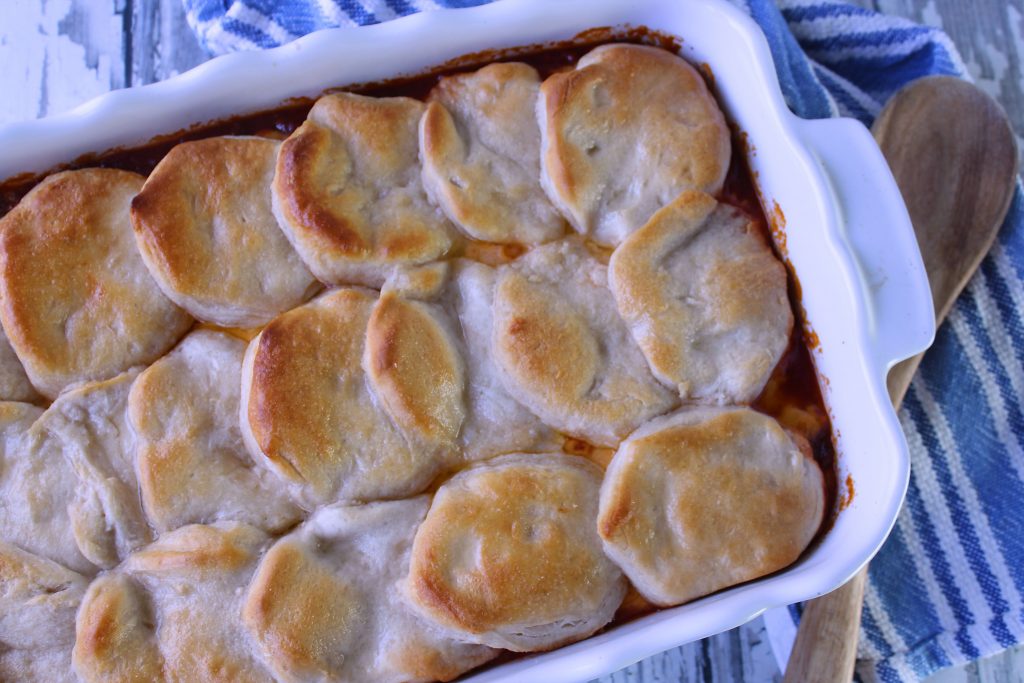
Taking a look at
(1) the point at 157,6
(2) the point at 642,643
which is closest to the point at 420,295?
(2) the point at 642,643

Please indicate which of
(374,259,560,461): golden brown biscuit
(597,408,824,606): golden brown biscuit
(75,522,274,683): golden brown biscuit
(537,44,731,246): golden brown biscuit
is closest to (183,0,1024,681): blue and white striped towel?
(537,44,731,246): golden brown biscuit

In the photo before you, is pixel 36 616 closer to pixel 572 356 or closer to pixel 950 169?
pixel 572 356

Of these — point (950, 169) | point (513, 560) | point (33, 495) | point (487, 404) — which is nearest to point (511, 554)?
point (513, 560)

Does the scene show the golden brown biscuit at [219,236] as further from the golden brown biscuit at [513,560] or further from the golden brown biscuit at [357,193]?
the golden brown biscuit at [513,560]

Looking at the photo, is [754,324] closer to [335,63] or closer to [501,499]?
[501,499]

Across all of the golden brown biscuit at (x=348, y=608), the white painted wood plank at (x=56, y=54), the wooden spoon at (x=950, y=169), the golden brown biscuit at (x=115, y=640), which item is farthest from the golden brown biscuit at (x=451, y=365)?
the white painted wood plank at (x=56, y=54)
